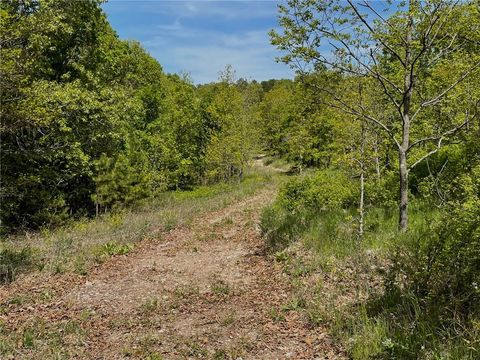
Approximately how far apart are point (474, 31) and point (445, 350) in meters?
5.32

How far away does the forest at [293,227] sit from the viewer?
17.3 ft

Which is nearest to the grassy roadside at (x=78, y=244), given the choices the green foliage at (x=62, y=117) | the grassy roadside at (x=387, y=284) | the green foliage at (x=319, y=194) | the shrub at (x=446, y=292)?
the green foliage at (x=62, y=117)

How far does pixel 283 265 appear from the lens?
895cm

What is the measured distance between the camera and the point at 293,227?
10.5m

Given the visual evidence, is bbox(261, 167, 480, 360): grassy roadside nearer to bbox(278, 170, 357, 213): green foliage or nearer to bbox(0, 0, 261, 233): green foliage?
bbox(278, 170, 357, 213): green foliage

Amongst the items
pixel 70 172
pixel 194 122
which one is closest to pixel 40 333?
pixel 70 172

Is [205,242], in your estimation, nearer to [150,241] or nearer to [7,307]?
[150,241]

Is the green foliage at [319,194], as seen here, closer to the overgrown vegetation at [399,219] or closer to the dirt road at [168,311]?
the overgrown vegetation at [399,219]

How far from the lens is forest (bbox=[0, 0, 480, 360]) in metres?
5.28

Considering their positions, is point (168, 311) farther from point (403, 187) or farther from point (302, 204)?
point (302, 204)

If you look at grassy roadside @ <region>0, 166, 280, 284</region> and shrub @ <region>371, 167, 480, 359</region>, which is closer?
shrub @ <region>371, 167, 480, 359</region>

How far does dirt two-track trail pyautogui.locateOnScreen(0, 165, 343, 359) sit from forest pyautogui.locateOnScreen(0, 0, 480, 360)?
43 millimetres

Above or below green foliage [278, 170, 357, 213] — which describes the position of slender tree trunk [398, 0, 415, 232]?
above

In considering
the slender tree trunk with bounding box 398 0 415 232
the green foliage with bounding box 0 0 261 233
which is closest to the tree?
the slender tree trunk with bounding box 398 0 415 232
